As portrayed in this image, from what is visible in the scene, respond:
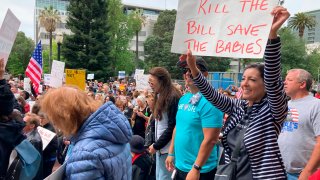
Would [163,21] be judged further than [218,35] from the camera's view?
Yes

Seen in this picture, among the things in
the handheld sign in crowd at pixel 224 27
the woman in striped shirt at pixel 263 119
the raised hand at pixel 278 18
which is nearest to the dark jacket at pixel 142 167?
the woman in striped shirt at pixel 263 119

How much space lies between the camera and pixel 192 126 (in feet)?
12.0

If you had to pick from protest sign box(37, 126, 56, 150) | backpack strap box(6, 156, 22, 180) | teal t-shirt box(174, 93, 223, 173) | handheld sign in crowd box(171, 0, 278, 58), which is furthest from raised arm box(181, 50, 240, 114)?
protest sign box(37, 126, 56, 150)

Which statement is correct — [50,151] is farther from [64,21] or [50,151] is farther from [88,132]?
[64,21]

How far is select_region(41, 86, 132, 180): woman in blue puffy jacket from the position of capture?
218cm

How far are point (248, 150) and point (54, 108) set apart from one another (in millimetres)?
1391

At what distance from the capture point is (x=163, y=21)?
66562 mm

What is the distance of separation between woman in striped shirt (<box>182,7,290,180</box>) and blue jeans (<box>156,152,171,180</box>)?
172cm

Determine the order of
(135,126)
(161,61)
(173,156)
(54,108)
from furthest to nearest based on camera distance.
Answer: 1. (161,61)
2. (135,126)
3. (173,156)
4. (54,108)

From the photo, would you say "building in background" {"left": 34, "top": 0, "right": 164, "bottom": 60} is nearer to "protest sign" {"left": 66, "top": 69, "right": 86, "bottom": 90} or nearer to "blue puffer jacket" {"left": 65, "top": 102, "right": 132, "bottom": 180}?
"protest sign" {"left": 66, "top": 69, "right": 86, "bottom": 90}

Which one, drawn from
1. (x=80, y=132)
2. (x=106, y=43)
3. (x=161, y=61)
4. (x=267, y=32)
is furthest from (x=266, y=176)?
(x=161, y=61)

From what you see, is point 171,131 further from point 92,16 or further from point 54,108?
point 92,16

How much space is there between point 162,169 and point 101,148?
8.19ft

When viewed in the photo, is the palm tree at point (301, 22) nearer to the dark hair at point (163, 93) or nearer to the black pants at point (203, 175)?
the dark hair at point (163, 93)
